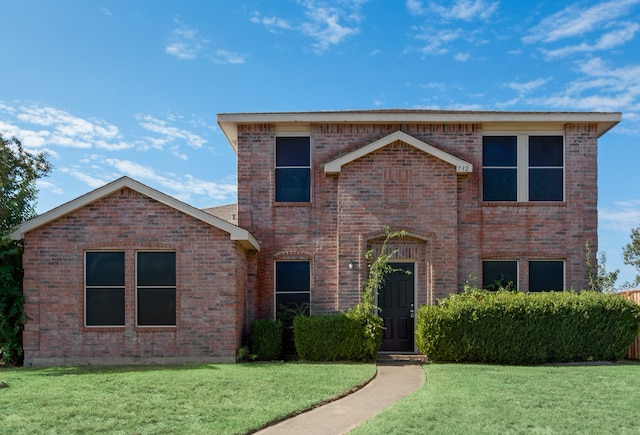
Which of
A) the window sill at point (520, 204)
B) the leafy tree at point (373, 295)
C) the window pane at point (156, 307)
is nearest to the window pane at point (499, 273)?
the window sill at point (520, 204)

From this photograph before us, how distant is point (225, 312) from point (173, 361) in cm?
161

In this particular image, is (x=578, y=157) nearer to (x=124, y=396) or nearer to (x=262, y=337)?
(x=262, y=337)

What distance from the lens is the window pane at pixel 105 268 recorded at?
43.7ft

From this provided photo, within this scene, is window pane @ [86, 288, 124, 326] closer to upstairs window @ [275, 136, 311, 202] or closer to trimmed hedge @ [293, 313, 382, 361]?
trimmed hedge @ [293, 313, 382, 361]

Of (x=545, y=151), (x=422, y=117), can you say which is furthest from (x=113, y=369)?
(x=545, y=151)

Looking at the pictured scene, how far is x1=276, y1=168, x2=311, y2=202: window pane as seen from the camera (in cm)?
1545

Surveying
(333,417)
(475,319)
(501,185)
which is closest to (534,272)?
(501,185)

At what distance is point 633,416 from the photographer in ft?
25.3

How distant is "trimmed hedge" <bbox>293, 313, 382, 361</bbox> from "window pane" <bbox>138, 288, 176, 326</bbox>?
310 cm

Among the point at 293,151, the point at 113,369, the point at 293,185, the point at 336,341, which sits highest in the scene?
the point at 293,151

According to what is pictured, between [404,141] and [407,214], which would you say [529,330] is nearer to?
[407,214]

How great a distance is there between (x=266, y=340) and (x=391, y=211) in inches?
179

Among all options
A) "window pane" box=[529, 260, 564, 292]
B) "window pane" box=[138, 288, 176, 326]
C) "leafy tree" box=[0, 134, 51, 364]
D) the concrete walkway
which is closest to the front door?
the concrete walkway

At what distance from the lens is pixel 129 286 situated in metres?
13.2
